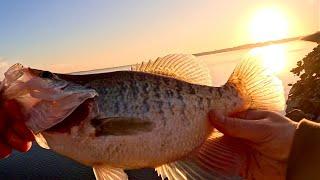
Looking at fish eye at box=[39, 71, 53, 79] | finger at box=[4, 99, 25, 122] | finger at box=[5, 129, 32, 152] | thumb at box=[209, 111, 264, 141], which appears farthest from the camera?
finger at box=[5, 129, 32, 152]

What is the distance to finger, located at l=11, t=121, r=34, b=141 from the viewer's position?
3930 millimetres

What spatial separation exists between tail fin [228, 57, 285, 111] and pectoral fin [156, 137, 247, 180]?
46cm

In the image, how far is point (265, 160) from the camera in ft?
14.6

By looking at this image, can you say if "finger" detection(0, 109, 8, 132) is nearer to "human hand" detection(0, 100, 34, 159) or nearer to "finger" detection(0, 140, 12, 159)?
"human hand" detection(0, 100, 34, 159)

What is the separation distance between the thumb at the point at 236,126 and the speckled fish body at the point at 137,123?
8 cm

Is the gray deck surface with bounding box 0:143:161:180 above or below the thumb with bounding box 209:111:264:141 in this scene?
below

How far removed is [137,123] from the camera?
3520 millimetres

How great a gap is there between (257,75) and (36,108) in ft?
6.50

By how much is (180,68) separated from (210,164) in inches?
35.2

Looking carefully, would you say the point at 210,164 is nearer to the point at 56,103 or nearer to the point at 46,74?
the point at 56,103

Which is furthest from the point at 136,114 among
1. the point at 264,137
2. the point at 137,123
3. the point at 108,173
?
the point at 264,137

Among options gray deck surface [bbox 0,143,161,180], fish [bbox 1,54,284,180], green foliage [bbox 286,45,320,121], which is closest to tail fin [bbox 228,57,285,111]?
fish [bbox 1,54,284,180]

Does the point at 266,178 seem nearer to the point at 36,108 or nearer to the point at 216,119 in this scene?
the point at 216,119

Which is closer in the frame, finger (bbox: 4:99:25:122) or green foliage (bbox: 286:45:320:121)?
finger (bbox: 4:99:25:122)
